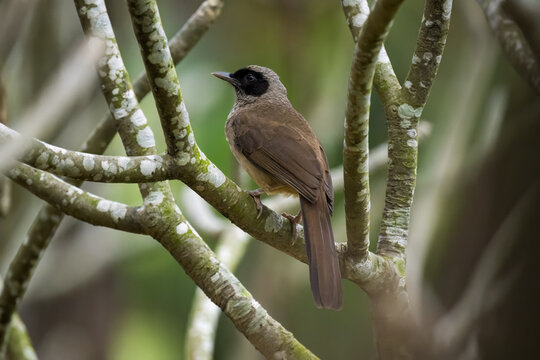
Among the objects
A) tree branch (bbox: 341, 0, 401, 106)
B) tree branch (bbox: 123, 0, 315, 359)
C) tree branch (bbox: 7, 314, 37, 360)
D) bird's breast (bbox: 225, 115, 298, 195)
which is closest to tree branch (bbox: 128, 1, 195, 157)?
tree branch (bbox: 123, 0, 315, 359)

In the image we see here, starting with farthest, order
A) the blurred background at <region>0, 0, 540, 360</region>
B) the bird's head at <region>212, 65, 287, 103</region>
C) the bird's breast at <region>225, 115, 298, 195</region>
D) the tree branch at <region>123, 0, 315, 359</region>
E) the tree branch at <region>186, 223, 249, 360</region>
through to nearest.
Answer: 1. the blurred background at <region>0, 0, 540, 360</region>
2. the bird's head at <region>212, 65, 287, 103</region>
3. the bird's breast at <region>225, 115, 298, 195</region>
4. the tree branch at <region>186, 223, 249, 360</region>
5. the tree branch at <region>123, 0, 315, 359</region>

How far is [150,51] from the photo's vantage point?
7.45 feet

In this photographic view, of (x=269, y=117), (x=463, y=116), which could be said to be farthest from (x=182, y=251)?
(x=463, y=116)

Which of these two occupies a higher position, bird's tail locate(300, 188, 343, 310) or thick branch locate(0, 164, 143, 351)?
thick branch locate(0, 164, 143, 351)

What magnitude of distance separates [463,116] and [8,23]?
357 centimetres

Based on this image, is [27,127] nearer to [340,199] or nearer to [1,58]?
[1,58]

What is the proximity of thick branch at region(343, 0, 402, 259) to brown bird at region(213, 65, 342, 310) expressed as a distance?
16cm

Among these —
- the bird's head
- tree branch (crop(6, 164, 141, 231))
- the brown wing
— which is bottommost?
the brown wing

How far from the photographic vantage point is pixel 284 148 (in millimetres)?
3783

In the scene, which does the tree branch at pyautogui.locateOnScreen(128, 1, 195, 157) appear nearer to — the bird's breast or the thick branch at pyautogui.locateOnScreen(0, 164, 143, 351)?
the thick branch at pyautogui.locateOnScreen(0, 164, 143, 351)

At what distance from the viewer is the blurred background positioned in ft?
19.2

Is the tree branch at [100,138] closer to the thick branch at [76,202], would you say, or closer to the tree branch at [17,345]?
the thick branch at [76,202]

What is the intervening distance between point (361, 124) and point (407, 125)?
806 mm

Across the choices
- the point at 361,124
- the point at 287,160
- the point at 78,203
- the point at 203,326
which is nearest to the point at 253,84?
the point at 287,160
